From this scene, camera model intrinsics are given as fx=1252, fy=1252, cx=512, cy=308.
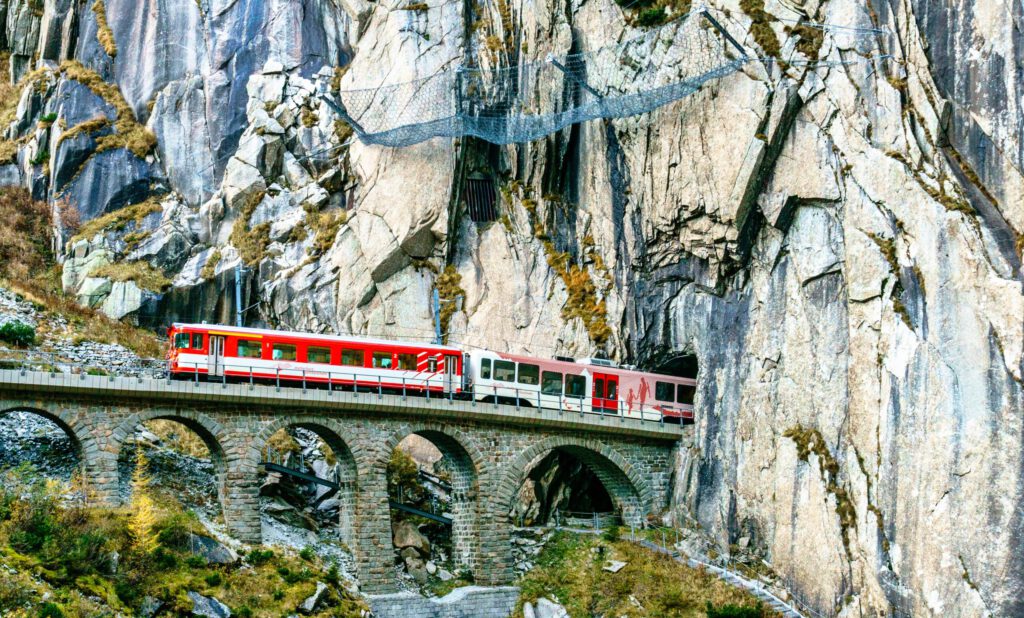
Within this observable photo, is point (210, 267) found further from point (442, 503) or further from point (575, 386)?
point (575, 386)

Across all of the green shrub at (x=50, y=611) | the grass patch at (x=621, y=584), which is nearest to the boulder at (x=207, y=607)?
the green shrub at (x=50, y=611)

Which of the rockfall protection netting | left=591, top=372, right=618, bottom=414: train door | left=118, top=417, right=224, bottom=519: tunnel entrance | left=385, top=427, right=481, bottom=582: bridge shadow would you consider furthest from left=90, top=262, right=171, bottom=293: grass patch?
left=591, top=372, right=618, bottom=414: train door

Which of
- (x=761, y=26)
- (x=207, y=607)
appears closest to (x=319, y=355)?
(x=207, y=607)

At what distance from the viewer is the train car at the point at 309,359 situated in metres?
46.4

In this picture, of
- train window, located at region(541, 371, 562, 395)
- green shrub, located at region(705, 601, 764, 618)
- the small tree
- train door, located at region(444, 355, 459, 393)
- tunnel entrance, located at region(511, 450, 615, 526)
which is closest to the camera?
the small tree

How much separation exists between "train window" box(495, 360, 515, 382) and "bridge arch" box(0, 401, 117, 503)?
1600cm

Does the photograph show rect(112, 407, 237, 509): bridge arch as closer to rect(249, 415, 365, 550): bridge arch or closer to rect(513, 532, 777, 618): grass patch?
rect(249, 415, 365, 550): bridge arch

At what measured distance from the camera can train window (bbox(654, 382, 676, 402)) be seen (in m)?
55.1

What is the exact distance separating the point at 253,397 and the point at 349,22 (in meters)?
29.3

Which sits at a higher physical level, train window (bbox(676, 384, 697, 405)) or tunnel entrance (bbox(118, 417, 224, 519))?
train window (bbox(676, 384, 697, 405))

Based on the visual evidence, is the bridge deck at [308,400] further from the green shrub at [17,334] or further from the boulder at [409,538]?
the green shrub at [17,334]

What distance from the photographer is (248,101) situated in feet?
222

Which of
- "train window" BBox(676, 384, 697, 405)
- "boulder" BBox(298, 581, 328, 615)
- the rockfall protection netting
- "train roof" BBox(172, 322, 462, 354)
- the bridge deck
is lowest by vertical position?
"boulder" BBox(298, 581, 328, 615)

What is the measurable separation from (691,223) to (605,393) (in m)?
8.17
